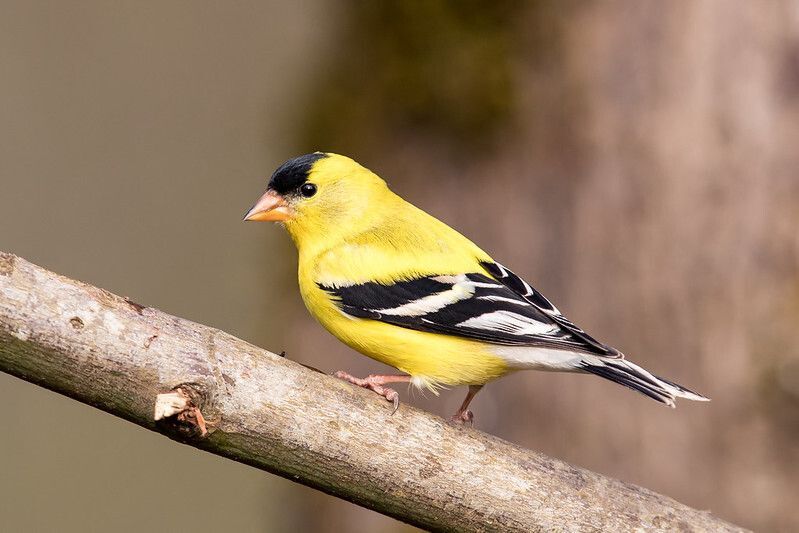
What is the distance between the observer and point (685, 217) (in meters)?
3.81

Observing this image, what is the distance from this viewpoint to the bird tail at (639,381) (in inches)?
102

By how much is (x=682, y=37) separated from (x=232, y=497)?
5.37 metres

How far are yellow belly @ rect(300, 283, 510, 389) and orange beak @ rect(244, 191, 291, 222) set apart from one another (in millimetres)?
497

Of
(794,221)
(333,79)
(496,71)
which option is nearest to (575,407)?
(794,221)

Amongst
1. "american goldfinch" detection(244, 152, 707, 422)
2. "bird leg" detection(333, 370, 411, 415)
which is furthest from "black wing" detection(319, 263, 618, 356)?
"bird leg" detection(333, 370, 411, 415)

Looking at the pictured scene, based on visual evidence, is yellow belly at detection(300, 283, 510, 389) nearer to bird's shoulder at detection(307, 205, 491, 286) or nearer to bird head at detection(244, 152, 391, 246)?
bird's shoulder at detection(307, 205, 491, 286)

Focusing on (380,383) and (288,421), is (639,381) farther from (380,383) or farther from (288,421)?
(288,421)

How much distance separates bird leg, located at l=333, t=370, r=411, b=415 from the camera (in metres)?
2.39

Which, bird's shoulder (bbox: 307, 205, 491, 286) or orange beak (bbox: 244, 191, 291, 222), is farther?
orange beak (bbox: 244, 191, 291, 222)

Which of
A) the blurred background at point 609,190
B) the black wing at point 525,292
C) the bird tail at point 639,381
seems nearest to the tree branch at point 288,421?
the bird tail at point 639,381

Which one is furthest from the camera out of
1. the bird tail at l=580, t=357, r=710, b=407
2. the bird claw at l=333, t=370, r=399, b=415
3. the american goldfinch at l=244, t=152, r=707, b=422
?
the american goldfinch at l=244, t=152, r=707, b=422

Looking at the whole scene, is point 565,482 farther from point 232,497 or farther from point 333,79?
point 232,497

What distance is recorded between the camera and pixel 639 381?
103 inches

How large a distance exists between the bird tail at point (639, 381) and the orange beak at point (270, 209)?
1091 mm
